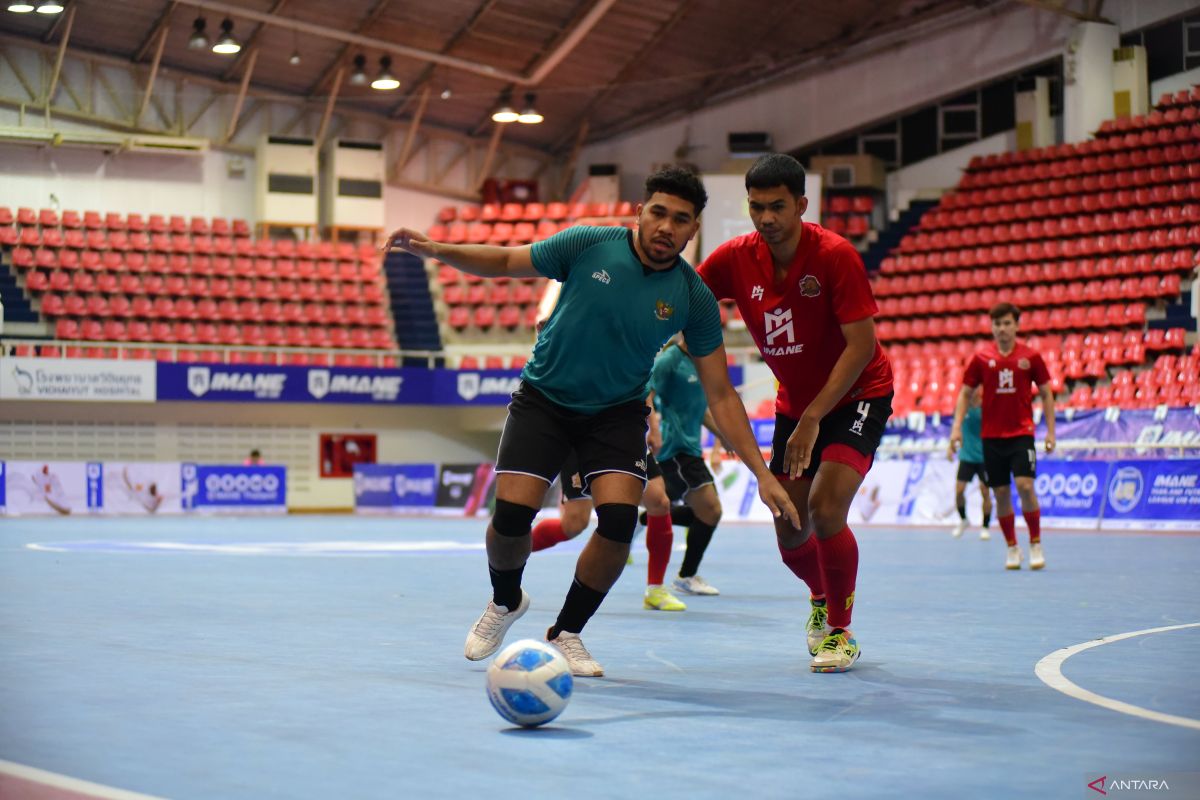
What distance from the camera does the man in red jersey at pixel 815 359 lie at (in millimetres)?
6535

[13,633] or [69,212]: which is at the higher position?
[69,212]

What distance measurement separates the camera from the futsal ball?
4891 millimetres

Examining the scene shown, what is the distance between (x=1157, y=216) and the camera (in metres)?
30.1

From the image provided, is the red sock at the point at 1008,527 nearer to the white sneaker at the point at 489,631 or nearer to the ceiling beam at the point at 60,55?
the white sneaker at the point at 489,631

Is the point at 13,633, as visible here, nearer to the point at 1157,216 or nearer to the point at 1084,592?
the point at 1084,592

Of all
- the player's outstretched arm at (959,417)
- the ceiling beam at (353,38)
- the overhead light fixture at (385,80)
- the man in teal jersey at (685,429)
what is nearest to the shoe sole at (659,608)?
the man in teal jersey at (685,429)

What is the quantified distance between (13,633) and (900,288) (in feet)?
92.8

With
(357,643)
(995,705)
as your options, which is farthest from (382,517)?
(995,705)

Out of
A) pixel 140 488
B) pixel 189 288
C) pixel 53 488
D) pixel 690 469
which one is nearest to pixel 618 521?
pixel 690 469

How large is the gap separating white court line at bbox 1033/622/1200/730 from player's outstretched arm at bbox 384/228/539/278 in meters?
2.79

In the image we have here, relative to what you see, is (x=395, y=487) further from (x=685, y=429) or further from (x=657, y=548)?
(x=657, y=548)

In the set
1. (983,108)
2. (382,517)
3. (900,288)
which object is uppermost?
(983,108)

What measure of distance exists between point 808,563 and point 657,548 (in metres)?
3.11

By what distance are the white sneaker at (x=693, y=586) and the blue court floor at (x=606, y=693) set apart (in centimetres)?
31
